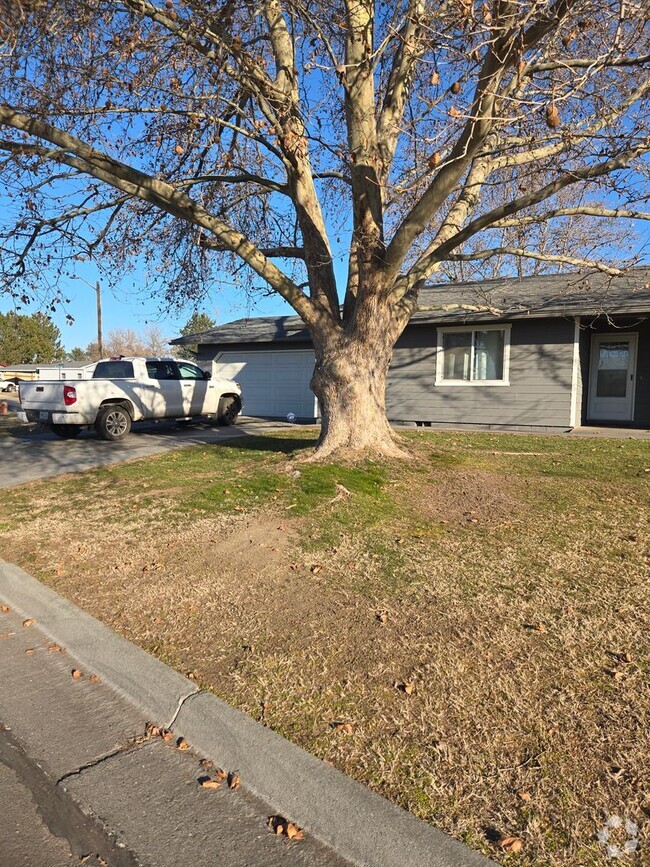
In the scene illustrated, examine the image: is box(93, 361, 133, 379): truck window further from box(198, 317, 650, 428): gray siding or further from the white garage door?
box(198, 317, 650, 428): gray siding

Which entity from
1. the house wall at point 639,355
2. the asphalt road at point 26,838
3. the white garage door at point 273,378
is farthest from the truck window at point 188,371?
the asphalt road at point 26,838

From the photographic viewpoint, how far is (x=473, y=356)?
1457cm

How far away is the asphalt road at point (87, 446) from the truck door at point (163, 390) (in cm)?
54

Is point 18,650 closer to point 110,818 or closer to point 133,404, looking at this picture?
point 110,818

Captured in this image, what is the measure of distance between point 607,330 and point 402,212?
673cm

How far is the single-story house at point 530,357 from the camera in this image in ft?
43.1

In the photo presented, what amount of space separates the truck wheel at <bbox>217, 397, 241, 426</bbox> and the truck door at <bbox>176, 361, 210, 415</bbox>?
0.38 metres

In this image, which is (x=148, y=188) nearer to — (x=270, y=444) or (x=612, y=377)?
(x=270, y=444)

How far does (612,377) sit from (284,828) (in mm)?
14600

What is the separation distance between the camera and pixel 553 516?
5.89 metres

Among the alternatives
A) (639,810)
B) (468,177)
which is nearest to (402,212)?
(468,177)

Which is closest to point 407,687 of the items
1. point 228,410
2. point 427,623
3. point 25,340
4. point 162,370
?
point 427,623

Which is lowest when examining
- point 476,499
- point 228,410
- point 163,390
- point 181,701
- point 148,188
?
point 181,701

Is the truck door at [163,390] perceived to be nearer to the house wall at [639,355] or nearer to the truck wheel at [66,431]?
the truck wheel at [66,431]
